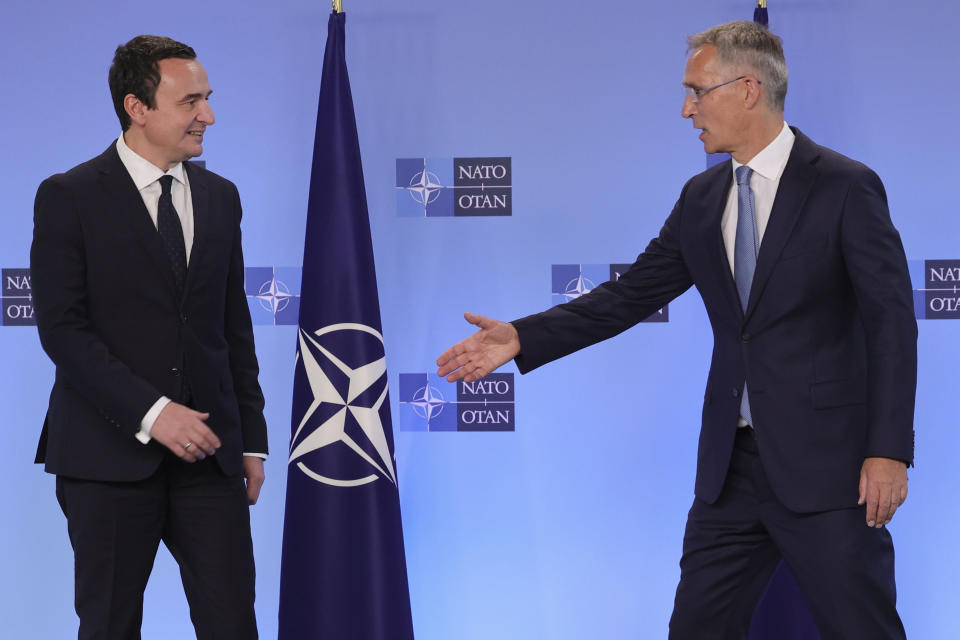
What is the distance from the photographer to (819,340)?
226cm

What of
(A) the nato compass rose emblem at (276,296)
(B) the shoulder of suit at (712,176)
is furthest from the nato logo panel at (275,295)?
(B) the shoulder of suit at (712,176)

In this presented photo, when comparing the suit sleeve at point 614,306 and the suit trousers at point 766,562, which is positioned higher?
the suit sleeve at point 614,306

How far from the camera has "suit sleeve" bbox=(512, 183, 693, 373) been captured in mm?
2613

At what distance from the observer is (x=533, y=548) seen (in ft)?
12.2

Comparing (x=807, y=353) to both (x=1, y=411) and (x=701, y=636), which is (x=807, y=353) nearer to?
(x=701, y=636)

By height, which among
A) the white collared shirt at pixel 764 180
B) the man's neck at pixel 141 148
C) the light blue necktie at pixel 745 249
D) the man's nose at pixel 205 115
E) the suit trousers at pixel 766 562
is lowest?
the suit trousers at pixel 766 562

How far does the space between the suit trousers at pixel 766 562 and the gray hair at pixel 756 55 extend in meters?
0.86

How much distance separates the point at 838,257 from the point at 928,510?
1791mm

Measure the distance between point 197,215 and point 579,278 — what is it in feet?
5.38

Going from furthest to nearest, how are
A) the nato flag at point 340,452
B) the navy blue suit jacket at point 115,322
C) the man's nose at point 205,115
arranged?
the nato flag at point 340,452 < the man's nose at point 205,115 < the navy blue suit jacket at point 115,322

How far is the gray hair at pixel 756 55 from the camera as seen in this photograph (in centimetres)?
242

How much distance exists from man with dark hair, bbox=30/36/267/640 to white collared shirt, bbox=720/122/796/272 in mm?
1279

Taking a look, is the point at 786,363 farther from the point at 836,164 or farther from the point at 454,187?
the point at 454,187

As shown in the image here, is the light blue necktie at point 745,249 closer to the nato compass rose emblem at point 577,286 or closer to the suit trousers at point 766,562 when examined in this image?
the suit trousers at point 766,562
